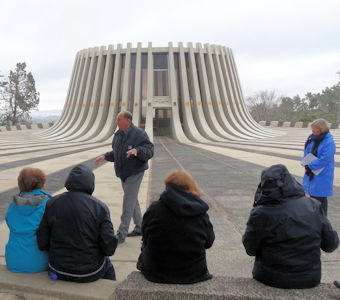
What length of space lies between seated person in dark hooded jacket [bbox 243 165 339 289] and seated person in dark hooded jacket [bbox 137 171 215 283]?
0.42 metres

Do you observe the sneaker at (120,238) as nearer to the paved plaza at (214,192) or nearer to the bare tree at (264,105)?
the paved plaza at (214,192)

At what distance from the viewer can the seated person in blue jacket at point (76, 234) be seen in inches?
98.7

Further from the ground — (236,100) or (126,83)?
(126,83)

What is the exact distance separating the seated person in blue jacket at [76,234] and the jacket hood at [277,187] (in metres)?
1.29

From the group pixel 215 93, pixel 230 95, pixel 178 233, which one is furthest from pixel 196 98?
pixel 178 233

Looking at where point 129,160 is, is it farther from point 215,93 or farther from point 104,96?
point 104,96

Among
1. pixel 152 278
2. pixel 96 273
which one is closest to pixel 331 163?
pixel 152 278

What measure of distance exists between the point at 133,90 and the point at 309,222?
2376 centimetres

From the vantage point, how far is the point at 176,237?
7.53 feet

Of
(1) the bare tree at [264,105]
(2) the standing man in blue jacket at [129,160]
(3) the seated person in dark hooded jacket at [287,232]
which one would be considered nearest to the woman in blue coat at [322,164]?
(3) the seated person in dark hooded jacket at [287,232]

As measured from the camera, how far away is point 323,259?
129 inches

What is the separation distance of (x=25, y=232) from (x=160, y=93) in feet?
78.7

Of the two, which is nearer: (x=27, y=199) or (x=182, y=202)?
(x=182, y=202)

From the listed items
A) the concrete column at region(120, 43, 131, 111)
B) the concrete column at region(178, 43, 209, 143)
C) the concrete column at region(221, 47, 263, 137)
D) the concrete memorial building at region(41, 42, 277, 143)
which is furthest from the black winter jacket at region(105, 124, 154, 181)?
the concrete column at region(221, 47, 263, 137)
